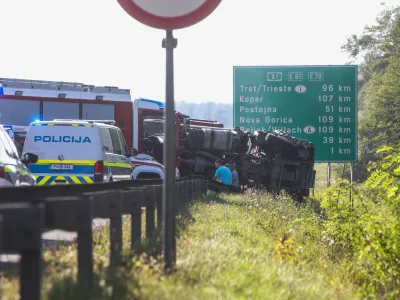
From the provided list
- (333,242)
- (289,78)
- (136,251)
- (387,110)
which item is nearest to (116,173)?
(333,242)

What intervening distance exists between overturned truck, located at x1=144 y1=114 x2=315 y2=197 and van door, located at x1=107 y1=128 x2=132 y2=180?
7986 mm

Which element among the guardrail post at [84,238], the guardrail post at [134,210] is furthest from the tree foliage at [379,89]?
the guardrail post at [84,238]

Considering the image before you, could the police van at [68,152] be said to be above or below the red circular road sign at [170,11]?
below

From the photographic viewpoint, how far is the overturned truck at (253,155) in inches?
1096

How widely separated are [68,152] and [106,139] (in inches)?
36.9

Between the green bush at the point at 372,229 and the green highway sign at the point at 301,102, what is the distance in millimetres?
13352

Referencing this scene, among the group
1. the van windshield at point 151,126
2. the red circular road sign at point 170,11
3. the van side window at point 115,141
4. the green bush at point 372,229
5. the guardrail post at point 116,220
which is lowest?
the green bush at point 372,229

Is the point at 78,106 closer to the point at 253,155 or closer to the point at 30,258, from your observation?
the point at 253,155

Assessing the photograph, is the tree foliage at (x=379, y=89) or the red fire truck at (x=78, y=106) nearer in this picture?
the red fire truck at (x=78, y=106)

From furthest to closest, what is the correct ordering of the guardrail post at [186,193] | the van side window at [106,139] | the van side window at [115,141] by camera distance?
the van side window at [115,141], the van side window at [106,139], the guardrail post at [186,193]

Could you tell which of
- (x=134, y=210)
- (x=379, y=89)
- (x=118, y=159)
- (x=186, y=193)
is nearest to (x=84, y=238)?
(x=134, y=210)

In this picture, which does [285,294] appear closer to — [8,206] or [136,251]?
[136,251]

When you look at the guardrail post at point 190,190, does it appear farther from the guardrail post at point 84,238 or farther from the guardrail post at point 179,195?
the guardrail post at point 84,238

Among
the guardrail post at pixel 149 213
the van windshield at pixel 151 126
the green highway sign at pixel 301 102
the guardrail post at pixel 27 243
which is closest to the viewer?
the guardrail post at pixel 27 243
